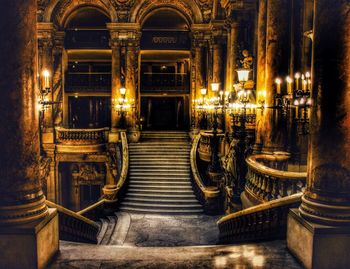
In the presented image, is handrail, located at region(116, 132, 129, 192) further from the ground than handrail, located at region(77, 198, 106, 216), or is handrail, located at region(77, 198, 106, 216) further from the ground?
handrail, located at region(116, 132, 129, 192)

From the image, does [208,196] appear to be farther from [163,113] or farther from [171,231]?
[163,113]

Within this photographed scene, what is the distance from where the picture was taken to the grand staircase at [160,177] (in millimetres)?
13810

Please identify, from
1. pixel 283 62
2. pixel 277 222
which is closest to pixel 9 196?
pixel 277 222

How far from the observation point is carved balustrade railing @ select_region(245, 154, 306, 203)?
24.0ft

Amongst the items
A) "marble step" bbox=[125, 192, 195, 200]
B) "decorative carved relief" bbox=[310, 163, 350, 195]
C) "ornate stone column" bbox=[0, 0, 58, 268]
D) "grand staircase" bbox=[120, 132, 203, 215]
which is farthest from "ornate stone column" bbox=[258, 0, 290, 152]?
"ornate stone column" bbox=[0, 0, 58, 268]

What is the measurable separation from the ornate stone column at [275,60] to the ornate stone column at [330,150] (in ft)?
19.7

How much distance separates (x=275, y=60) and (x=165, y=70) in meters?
17.3

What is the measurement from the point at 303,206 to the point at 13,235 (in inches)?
148

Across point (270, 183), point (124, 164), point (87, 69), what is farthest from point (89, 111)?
point (270, 183)

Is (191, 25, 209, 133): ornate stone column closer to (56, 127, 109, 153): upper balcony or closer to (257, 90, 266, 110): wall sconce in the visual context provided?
(56, 127, 109, 153): upper balcony

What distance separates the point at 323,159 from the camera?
4.48 metres

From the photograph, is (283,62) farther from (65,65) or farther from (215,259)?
(65,65)

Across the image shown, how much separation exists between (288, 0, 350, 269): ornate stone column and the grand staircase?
368 inches

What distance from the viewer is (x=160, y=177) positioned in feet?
52.9
